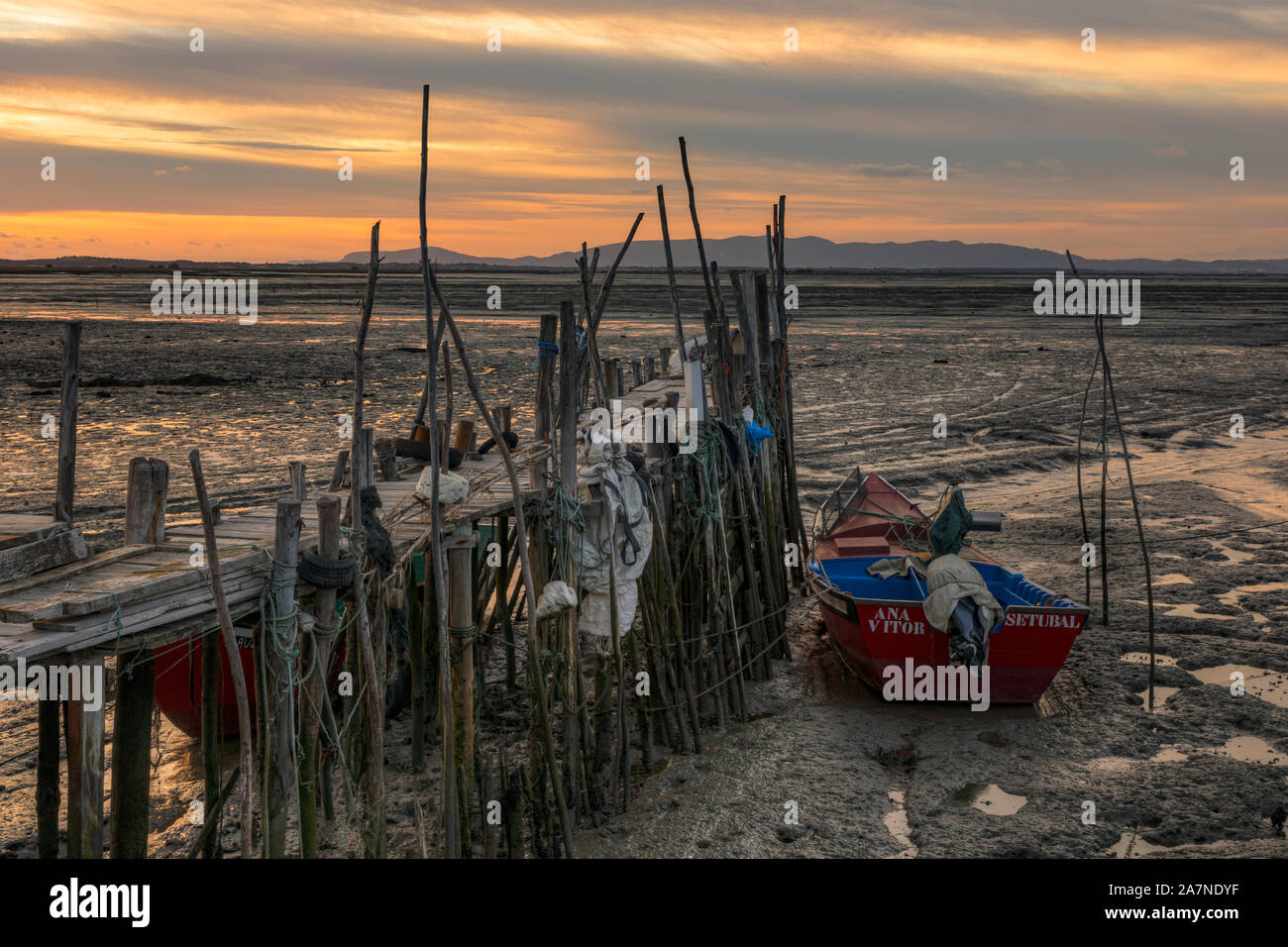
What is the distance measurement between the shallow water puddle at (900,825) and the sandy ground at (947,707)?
0.02 m

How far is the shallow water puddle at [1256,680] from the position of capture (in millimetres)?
9539

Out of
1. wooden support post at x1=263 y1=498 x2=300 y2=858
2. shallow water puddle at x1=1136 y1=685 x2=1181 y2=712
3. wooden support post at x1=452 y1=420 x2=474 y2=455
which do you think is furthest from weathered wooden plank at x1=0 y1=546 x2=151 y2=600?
shallow water puddle at x1=1136 y1=685 x2=1181 y2=712

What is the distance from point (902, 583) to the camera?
11.4 metres

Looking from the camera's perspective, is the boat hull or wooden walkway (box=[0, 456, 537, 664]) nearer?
wooden walkway (box=[0, 456, 537, 664])

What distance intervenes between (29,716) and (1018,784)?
7.86 m

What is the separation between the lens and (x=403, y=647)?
9.52 m

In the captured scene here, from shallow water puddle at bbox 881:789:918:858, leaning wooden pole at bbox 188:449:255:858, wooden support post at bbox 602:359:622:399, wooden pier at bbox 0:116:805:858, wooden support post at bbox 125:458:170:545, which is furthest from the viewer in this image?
wooden support post at bbox 602:359:622:399

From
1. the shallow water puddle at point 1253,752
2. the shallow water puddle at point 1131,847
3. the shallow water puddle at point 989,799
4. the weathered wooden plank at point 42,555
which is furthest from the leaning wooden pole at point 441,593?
the shallow water puddle at point 1253,752

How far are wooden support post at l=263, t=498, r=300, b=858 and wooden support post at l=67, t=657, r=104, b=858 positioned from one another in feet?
3.14

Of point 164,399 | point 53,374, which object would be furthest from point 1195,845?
point 53,374

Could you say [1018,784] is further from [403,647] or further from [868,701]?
[403,647]

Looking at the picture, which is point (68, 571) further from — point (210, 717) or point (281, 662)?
point (210, 717)

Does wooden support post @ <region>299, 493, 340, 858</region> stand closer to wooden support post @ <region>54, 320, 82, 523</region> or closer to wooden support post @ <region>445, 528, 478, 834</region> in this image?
wooden support post @ <region>445, 528, 478, 834</region>

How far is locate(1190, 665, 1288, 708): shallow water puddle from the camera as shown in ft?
31.3
